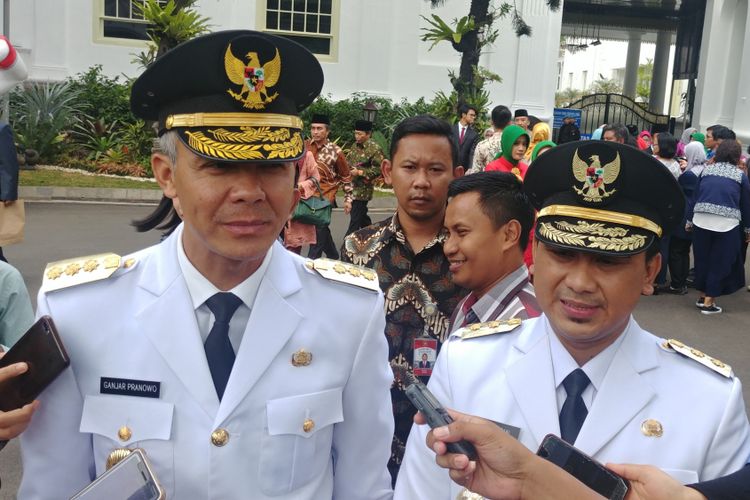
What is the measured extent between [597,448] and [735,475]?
29 cm

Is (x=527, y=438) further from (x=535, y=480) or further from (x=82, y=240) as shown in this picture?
(x=82, y=240)

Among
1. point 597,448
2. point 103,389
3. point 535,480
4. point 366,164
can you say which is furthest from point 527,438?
point 366,164

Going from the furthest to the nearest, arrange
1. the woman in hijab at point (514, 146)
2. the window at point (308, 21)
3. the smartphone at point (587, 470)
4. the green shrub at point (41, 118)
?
the window at point (308, 21), the green shrub at point (41, 118), the woman in hijab at point (514, 146), the smartphone at point (587, 470)

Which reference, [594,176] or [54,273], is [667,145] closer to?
[594,176]

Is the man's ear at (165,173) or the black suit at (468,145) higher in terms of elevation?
the man's ear at (165,173)

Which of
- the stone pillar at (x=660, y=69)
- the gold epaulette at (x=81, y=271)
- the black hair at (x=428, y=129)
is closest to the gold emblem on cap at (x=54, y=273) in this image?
the gold epaulette at (x=81, y=271)

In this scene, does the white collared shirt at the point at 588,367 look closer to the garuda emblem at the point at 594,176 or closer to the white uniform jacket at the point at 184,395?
the garuda emblem at the point at 594,176

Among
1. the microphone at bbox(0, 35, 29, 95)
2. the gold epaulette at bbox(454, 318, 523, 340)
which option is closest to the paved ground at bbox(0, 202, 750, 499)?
the microphone at bbox(0, 35, 29, 95)

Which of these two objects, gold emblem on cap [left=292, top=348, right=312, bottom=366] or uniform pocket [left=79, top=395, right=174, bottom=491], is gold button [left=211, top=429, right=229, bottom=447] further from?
gold emblem on cap [left=292, top=348, right=312, bottom=366]

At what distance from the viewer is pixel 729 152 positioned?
8.88m

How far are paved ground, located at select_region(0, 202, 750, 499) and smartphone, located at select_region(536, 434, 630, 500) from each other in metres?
3.43

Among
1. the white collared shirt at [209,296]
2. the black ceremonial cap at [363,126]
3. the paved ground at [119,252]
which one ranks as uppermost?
the black ceremonial cap at [363,126]

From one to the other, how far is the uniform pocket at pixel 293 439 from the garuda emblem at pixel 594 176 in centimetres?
78

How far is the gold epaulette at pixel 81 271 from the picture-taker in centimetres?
196
